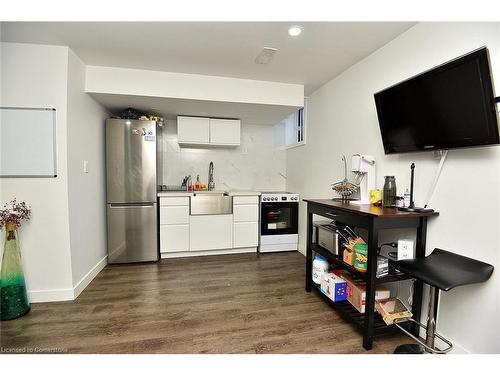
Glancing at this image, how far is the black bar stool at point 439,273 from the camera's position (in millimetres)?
1158

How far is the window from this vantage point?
3416 mm

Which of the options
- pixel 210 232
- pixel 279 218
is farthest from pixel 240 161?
pixel 210 232

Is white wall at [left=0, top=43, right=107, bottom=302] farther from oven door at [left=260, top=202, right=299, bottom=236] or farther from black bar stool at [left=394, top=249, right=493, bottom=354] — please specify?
black bar stool at [left=394, top=249, right=493, bottom=354]

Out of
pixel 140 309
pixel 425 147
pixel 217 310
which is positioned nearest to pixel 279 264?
pixel 217 310

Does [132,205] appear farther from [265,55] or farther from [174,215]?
[265,55]

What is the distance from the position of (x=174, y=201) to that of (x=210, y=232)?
2.14 feet

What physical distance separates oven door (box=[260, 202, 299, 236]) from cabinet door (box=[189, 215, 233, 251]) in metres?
0.50

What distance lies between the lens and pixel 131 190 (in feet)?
9.59

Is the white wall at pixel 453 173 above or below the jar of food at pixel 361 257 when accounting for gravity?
above

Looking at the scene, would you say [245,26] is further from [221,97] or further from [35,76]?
[35,76]

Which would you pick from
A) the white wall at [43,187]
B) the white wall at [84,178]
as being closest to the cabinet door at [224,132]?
the white wall at [84,178]

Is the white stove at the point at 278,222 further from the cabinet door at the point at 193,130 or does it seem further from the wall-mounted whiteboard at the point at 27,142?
the wall-mounted whiteboard at the point at 27,142

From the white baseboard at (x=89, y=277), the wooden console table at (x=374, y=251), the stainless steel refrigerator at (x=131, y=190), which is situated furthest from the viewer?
the stainless steel refrigerator at (x=131, y=190)
